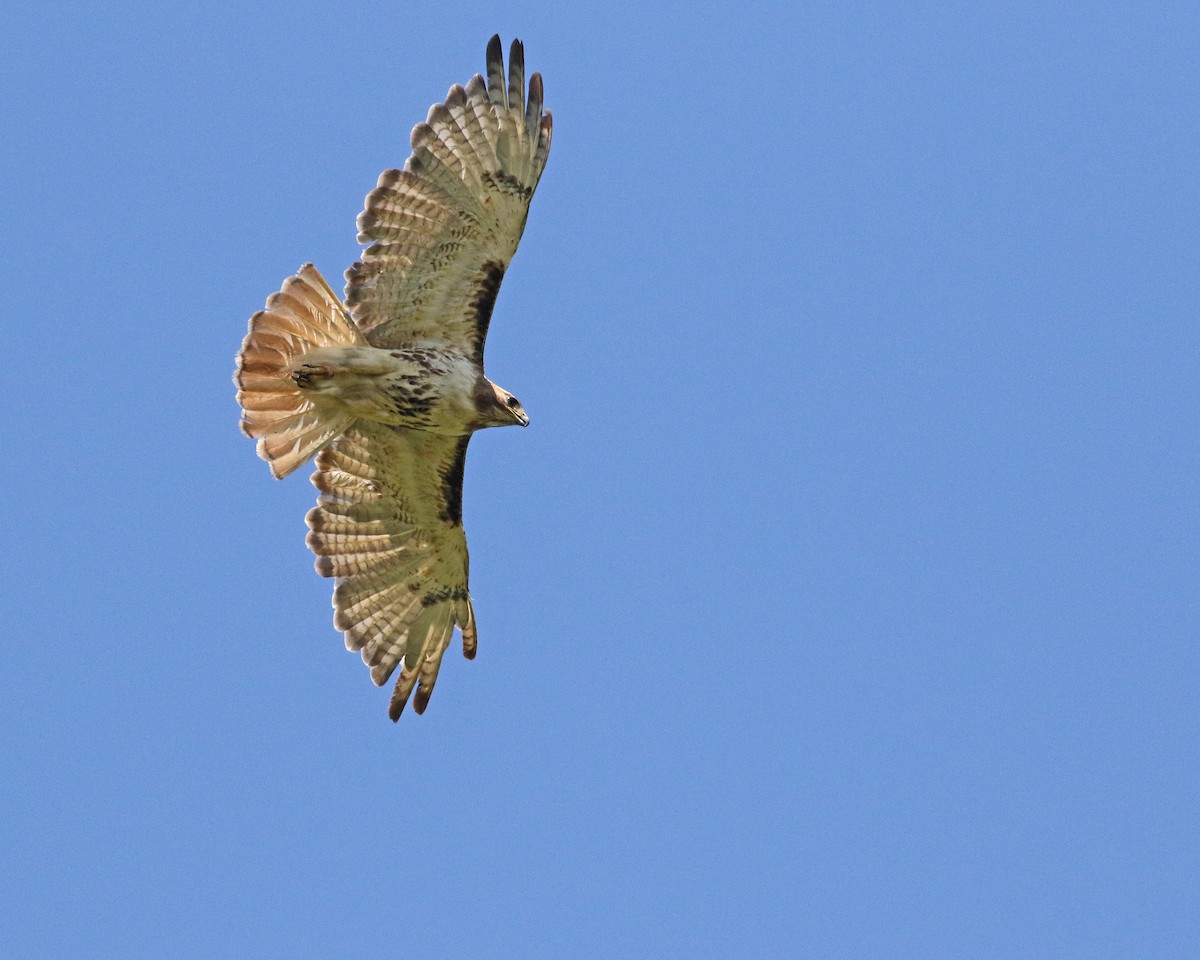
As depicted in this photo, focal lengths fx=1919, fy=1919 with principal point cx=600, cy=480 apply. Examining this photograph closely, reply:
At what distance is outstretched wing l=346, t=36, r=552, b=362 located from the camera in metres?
11.5

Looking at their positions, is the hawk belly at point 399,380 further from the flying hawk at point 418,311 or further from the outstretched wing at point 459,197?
the outstretched wing at point 459,197

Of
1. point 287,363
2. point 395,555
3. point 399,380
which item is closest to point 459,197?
point 399,380

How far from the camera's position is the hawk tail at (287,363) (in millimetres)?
11625

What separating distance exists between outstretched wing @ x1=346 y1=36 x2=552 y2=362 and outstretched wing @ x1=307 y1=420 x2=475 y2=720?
4.11 ft

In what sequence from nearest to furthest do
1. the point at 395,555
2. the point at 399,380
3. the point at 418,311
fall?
the point at 399,380 < the point at 418,311 < the point at 395,555

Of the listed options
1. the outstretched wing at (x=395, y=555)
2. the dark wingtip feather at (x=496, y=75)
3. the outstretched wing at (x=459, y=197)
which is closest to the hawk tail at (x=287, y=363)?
the outstretched wing at (x=459, y=197)

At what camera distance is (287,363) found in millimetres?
11727

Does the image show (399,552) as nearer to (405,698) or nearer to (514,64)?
(405,698)

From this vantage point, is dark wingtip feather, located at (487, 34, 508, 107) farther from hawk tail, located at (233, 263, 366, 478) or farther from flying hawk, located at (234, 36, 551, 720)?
hawk tail, located at (233, 263, 366, 478)

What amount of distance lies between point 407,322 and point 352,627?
7.15 ft

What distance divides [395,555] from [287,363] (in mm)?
1695

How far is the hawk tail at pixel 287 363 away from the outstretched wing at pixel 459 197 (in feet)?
0.79

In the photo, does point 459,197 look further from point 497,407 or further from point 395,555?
point 395,555

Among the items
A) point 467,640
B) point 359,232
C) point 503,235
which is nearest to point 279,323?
point 359,232
